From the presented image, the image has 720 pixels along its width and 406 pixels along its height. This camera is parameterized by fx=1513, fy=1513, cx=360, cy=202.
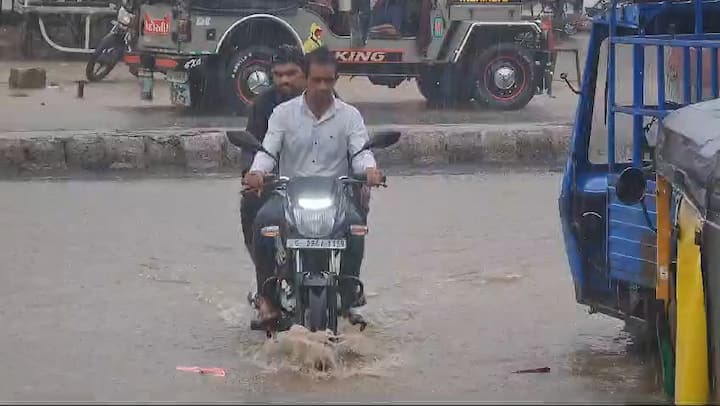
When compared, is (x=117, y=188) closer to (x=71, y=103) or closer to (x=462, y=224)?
(x=462, y=224)

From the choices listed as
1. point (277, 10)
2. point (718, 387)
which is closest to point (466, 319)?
point (718, 387)

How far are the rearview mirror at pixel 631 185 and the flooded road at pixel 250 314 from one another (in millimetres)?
881

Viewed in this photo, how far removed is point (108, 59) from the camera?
1900cm

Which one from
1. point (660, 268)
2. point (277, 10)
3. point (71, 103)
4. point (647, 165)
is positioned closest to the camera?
point (660, 268)

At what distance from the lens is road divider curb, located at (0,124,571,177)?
12852 mm

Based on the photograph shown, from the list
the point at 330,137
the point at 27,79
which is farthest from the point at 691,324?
the point at 27,79

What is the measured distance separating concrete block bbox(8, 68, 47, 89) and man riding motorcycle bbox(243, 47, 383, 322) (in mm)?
12972

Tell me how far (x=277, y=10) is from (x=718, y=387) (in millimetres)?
11772

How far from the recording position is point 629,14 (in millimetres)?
6395

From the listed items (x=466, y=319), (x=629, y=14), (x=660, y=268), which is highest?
(x=629, y=14)

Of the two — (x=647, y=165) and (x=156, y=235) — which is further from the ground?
(x=647, y=165)

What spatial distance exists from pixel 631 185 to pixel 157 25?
37.0ft

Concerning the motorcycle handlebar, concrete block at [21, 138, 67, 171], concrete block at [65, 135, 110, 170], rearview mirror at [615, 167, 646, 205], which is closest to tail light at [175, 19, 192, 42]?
concrete block at [65, 135, 110, 170]

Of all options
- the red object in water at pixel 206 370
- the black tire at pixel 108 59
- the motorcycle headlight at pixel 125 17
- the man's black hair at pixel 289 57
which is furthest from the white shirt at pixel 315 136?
the black tire at pixel 108 59
